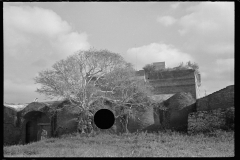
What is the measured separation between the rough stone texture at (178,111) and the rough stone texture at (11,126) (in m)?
13.3

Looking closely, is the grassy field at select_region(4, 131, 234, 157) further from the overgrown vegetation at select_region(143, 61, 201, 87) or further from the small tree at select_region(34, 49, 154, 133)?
the overgrown vegetation at select_region(143, 61, 201, 87)

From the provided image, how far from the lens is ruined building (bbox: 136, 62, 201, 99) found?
24094 millimetres

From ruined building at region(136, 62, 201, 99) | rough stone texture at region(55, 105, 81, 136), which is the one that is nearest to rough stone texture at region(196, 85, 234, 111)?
ruined building at region(136, 62, 201, 99)

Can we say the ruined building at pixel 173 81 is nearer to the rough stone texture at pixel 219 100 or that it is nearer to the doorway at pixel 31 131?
the rough stone texture at pixel 219 100

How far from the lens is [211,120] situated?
14406 millimetres

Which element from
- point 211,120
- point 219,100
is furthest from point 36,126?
point 219,100

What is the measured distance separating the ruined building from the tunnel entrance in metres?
9.60

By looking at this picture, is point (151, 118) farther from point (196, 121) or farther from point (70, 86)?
point (70, 86)

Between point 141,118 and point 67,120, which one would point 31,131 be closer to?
point 67,120

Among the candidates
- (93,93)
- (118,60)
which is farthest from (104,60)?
(93,93)

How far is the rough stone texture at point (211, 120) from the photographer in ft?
45.4

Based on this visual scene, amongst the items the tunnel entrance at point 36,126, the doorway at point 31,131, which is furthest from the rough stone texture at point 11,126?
the tunnel entrance at point 36,126

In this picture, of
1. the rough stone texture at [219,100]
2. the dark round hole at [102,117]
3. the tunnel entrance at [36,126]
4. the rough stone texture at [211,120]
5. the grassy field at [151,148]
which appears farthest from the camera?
the tunnel entrance at [36,126]

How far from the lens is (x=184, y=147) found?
35.2 ft
